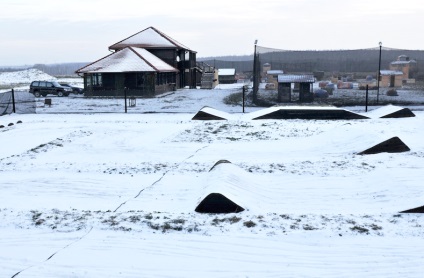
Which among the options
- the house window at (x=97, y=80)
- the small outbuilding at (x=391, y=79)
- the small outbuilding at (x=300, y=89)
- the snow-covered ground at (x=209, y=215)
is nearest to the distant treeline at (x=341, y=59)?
the small outbuilding at (x=391, y=79)

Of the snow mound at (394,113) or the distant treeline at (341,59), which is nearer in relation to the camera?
the snow mound at (394,113)

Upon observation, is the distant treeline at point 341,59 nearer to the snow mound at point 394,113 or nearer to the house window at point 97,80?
the house window at point 97,80

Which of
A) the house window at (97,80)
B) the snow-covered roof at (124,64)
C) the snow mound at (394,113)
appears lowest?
the snow mound at (394,113)

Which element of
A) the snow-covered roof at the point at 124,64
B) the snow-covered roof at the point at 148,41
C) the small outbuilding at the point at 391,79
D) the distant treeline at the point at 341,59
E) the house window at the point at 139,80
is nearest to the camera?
the snow-covered roof at the point at 124,64

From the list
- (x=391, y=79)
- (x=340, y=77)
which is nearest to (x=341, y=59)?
(x=340, y=77)

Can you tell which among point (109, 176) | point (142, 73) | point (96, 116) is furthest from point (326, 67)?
point (109, 176)

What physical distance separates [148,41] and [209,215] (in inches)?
1725

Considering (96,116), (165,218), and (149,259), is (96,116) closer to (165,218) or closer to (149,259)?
(165,218)

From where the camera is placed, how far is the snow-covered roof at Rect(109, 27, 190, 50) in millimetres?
48219

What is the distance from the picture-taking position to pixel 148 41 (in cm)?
4922

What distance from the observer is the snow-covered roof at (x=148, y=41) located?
4822 centimetres

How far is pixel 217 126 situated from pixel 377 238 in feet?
40.5

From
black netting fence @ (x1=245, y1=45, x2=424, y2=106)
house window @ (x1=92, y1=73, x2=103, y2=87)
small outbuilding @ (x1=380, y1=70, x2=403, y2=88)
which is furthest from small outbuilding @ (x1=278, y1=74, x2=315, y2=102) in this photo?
small outbuilding @ (x1=380, y1=70, x2=403, y2=88)

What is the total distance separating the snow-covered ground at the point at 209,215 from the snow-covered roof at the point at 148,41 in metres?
34.0
